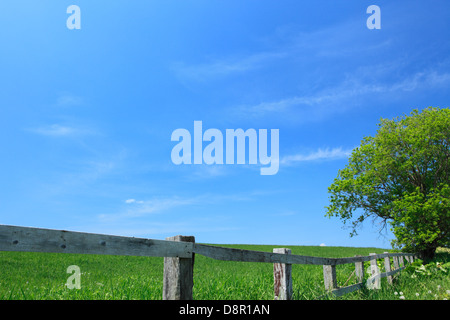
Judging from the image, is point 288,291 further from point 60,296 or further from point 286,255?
point 60,296

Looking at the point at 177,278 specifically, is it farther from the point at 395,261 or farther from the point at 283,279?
the point at 395,261

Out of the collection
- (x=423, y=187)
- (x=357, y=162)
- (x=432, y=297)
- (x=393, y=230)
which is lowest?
(x=432, y=297)

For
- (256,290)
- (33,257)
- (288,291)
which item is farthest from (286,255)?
(33,257)

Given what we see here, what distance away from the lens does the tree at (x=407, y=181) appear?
20.0 metres

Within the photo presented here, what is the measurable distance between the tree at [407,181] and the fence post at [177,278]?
18336mm

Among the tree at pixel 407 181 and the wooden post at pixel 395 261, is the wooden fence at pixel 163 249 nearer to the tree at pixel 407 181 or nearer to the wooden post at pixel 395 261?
the wooden post at pixel 395 261

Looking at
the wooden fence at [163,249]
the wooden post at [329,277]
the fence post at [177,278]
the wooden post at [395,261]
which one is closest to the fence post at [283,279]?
the wooden fence at [163,249]

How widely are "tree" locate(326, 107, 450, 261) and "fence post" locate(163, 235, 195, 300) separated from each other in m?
18.3

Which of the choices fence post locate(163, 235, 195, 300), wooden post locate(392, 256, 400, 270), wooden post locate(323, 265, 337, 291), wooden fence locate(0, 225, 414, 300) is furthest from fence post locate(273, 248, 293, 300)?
wooden post locate(392, 256, 400, 270)

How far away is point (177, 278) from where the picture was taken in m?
4.00

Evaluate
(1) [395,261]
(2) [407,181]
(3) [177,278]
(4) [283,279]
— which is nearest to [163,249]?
(3) [177,278]

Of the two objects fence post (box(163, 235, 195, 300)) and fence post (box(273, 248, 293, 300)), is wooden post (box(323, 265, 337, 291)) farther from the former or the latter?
fence post (box(163, 235, 195, 300))

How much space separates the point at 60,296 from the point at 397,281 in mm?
11154
